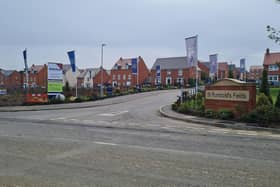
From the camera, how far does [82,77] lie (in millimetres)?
97375

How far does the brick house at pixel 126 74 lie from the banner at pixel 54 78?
5670cm

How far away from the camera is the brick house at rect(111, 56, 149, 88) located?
85.4 m

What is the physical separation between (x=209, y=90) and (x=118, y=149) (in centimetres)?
1091

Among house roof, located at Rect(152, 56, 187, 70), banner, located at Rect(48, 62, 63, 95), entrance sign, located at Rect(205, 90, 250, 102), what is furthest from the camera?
house roof, located at Rect(152, 56, 187, 70)

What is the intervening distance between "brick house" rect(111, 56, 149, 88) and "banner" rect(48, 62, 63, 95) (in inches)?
2232

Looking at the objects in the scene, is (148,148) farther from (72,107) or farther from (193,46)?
(72,107)

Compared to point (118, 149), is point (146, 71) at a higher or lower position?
higher

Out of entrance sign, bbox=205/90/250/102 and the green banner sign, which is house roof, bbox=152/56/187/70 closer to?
the green banner sign

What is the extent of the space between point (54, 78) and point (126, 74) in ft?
201

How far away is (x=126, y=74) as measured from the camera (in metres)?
88.1

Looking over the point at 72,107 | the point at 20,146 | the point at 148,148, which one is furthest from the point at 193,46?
the point at 20,146

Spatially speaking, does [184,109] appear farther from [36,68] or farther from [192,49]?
[36,68]

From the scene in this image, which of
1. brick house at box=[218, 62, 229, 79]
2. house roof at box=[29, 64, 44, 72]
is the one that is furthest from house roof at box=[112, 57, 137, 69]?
brick house at box=[218, 62, 229, 79]

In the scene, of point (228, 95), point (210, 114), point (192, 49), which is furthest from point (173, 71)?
point (210, 114)
